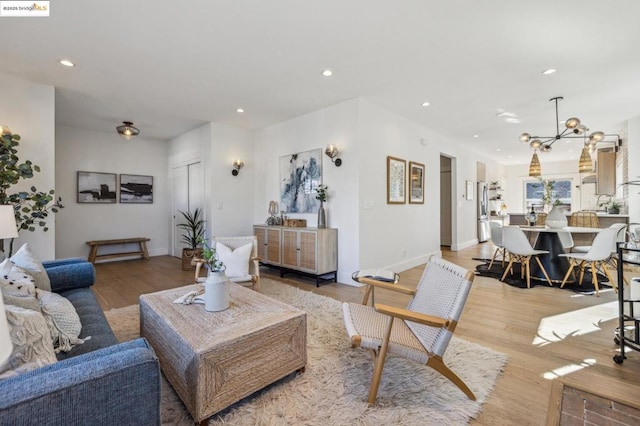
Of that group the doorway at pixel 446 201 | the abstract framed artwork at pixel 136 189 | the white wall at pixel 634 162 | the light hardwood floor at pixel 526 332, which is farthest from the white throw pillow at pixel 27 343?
the doorway at pixel 446 201

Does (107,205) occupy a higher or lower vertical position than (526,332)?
higher

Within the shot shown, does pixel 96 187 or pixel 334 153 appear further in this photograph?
pixel 96 187

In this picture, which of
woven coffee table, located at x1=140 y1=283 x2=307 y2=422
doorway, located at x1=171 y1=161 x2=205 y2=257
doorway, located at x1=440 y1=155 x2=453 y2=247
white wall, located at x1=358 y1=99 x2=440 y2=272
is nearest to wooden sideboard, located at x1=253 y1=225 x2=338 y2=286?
white wall, located at x1=358 y1=99 x2=440 y2=272

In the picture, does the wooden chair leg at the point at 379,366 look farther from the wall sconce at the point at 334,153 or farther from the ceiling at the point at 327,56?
the wall sconce at the point at 334,153

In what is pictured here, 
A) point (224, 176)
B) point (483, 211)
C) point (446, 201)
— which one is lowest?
point (483, 211)

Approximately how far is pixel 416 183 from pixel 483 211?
14.3 feet

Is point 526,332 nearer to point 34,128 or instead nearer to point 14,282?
point 14,282

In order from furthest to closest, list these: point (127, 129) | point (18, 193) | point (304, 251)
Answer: point (127, 129)
point (304, 251)
point (18, 193)

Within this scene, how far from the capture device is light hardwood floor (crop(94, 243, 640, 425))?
5.74 feet

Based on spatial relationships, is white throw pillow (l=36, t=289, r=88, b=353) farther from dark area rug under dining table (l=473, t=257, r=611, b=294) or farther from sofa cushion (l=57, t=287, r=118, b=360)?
dark area rug under dining table (l=473, t=257, r=611, b=294)

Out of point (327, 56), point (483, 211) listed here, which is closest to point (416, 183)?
point (327, 56)

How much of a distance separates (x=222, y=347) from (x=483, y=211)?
881 cm

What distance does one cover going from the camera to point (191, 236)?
5.86 metres

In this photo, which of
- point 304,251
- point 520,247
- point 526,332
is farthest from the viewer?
point 304,251
